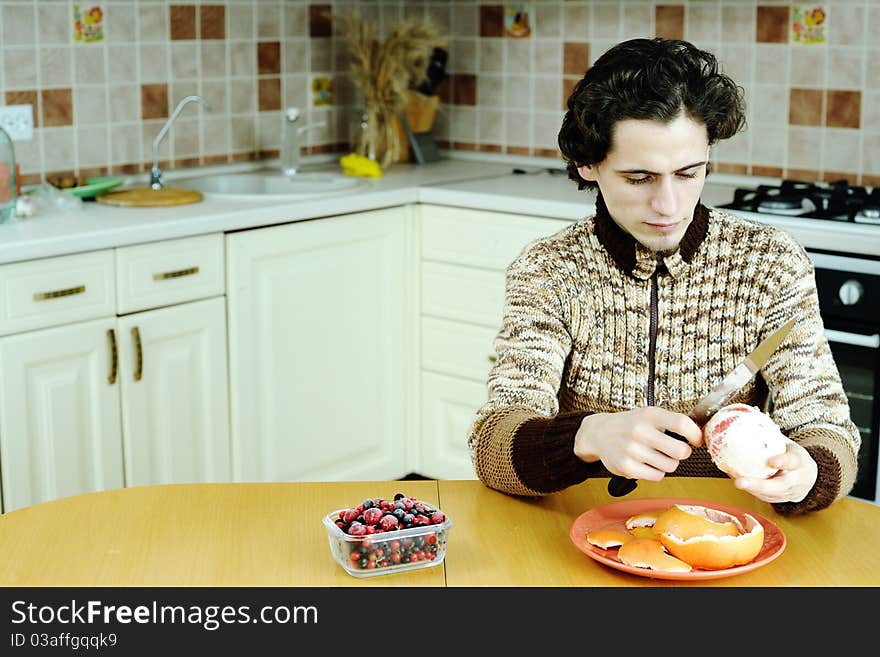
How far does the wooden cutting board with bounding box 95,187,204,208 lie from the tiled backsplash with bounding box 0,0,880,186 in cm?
25

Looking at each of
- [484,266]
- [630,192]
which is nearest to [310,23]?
[484,266]

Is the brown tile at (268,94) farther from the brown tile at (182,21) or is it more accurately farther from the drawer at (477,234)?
the drawer at (477,234)

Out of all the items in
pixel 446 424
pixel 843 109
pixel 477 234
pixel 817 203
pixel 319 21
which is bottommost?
pixel 446 424

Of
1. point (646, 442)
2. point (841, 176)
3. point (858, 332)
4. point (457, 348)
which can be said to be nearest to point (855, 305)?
point (858, 332)

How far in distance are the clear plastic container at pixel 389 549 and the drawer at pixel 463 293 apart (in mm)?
1830

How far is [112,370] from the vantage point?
2.61 metres

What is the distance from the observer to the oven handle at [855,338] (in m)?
2.51

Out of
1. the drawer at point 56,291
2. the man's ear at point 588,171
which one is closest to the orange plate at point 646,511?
the man's ear at point 588,171

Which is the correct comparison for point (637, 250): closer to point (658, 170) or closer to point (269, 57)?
point (658, 170)

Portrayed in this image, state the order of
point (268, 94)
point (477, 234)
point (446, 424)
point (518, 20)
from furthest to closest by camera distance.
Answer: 1. point (518, 20)
2. point (268, 94)
3. point (446, 424)
4. point (477, 234)

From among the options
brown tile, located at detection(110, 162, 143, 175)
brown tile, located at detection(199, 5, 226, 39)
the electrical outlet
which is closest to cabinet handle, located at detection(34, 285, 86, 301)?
the electrical outlet

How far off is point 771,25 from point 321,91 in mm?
1324
